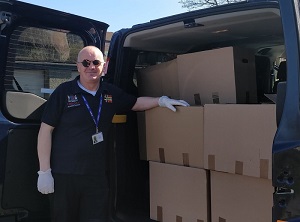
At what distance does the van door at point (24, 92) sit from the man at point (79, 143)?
0.12 metres

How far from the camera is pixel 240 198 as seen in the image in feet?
8.12

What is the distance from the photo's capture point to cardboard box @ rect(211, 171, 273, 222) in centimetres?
236

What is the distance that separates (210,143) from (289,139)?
2.73ft

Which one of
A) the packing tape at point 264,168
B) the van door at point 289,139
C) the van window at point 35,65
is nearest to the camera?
the van door at point 289,139

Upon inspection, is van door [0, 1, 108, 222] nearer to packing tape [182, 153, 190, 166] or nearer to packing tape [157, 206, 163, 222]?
packing tape [157, 206, 163, 222]

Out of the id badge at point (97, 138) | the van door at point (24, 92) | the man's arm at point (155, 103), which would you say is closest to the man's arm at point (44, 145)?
the van door at point (24, 92)

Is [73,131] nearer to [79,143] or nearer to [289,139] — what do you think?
[79,143]

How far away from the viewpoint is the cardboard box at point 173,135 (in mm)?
2721

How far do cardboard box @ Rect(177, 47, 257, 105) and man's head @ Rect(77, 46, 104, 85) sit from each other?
609 millimetres

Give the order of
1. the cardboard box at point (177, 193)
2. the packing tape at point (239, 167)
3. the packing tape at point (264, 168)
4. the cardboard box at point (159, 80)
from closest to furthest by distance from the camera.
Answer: the packing tape at point (264, 168)
the packing tape at point (239, 167)
the cardboard box at point (177, 193)
the cardboard box at point (159, 80)

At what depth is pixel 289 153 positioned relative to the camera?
1774mm

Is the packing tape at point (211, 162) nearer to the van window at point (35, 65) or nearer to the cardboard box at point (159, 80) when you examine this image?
the cardboard box at point (159, 80)

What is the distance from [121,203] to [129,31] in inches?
52.1

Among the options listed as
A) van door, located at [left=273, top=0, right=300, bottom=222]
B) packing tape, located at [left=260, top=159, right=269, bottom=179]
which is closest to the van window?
packing tape, located at [left=260, top=159, right=269, bottom=179]
